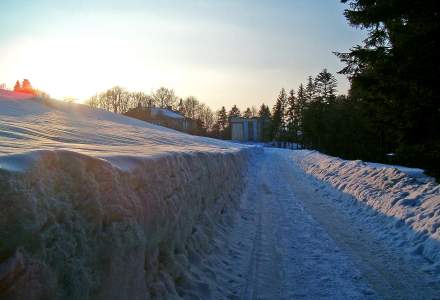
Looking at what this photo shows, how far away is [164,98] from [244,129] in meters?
34.5

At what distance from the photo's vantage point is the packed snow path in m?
5.25

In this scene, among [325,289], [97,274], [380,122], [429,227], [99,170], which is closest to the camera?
[97,274]

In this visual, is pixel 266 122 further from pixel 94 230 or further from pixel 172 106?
pixel 94 230

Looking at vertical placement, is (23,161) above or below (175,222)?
above

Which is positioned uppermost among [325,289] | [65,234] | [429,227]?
[65,234]

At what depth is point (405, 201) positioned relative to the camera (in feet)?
31.0

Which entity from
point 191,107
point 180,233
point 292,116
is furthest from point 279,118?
point 180,233

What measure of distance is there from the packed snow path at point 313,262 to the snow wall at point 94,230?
998 millimetres

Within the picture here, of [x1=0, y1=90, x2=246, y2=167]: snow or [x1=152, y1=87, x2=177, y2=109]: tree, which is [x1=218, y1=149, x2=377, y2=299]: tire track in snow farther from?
[x1=152, y1=87, x2=177, y2=109]: tree

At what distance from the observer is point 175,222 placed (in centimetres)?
490

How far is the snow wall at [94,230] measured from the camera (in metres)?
2.46

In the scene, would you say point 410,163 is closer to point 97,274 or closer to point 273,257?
point 273,257

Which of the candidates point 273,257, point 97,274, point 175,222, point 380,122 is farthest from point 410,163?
point 97,274

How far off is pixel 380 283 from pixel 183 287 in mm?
2720
